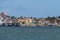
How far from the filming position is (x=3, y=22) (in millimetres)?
116312

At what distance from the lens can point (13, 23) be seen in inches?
4493

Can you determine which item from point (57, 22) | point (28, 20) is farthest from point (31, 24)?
point (57, 22)

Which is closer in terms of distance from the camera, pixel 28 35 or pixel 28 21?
pixel 28 35

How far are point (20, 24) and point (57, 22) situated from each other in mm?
13913

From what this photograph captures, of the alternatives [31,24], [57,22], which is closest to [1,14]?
[31,24]

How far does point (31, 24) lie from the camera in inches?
4641

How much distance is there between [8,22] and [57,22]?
17363mm

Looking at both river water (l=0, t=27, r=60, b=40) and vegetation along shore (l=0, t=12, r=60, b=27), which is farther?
vegetation along shore (l=0, t=12, r=60, b=27)

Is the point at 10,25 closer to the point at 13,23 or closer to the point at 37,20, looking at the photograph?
the point at 13,23

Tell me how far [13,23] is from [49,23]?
12.9 m

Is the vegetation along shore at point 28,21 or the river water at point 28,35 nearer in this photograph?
the river water at point 28,35

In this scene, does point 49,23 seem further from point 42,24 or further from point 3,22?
point 3,22

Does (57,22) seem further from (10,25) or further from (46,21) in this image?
(10,25)

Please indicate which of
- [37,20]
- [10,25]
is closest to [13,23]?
[10,25]
